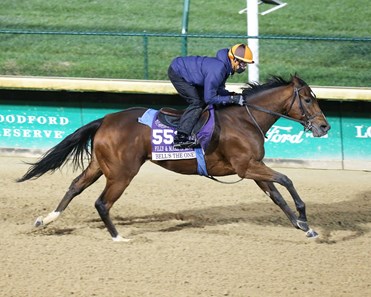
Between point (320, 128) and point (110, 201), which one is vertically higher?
point (320, 128)

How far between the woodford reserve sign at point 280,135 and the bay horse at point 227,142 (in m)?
3.53

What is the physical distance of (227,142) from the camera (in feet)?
32.0

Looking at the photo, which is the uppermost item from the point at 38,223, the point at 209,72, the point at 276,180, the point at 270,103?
the point at 209,72

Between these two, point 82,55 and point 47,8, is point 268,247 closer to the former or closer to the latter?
point 82,55

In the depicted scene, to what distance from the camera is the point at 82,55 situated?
648 inches

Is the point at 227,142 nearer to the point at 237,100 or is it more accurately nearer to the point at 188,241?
the point at 237,100

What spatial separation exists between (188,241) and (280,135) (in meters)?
4.27

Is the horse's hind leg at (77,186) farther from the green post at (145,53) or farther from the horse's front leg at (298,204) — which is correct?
the green post at (145,53)

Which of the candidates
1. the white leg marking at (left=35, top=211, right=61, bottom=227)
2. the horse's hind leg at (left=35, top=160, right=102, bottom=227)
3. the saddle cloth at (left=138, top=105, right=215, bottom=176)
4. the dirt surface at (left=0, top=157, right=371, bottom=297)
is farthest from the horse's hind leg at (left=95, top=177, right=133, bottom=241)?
the white leg marking at (left=35, top=211, right=61, bottom=227)

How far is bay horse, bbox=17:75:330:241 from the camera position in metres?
9.72

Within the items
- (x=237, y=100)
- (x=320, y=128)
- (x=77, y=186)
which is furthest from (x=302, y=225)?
(x=77, y=186)

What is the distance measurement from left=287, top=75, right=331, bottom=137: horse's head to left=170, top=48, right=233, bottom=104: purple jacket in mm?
788

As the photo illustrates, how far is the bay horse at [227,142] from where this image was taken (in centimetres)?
972

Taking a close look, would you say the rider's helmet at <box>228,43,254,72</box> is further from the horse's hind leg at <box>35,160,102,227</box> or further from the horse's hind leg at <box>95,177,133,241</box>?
the horse's hind leg at <box>35,160,102,227</box>
